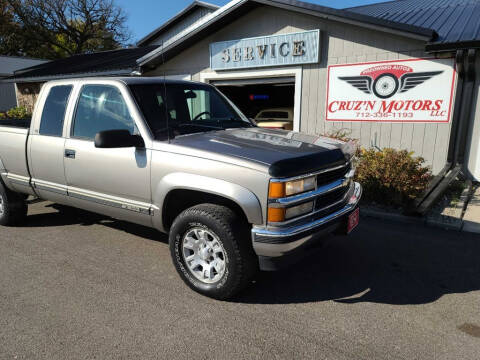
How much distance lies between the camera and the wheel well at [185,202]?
3221 millimetres

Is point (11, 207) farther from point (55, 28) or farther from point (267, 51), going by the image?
point (55, 28)

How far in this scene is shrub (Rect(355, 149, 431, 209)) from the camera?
5949mm

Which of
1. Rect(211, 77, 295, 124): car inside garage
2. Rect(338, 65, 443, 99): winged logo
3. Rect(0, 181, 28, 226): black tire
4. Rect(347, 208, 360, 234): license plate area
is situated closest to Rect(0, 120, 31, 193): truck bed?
Rect(0, 181, 28, 226): black tire

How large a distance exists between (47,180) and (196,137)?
2.23 m

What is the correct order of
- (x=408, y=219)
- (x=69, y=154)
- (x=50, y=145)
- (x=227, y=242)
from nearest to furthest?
(x=227, y=242)
(x=69, y=154)
(x=50, y=145)
(x=408, y=219)

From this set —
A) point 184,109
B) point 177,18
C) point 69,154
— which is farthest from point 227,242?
point 177,18

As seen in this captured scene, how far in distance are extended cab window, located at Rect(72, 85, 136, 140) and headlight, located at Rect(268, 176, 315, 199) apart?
1.71 metres

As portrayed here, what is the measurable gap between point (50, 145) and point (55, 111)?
1.46ft

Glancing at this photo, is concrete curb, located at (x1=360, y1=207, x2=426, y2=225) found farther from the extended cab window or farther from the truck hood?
Answer: the extended cab window

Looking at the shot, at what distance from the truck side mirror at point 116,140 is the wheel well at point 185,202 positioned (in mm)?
592

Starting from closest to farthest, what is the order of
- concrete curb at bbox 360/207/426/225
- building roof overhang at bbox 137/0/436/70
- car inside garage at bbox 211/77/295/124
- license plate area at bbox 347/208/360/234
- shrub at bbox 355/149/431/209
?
license plate area at bbox 347/208/360/234 → concrete curb at bbox 360/207/426/225 → shrub at bbox 355/149/431/209 → building roof overhang at bbox 137/0/436/70 → car inside garage at bbox 211/77/295/124

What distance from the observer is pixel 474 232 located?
505 cm

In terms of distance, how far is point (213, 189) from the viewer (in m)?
3.07

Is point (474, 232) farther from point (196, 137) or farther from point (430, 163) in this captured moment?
point (196, 137)
